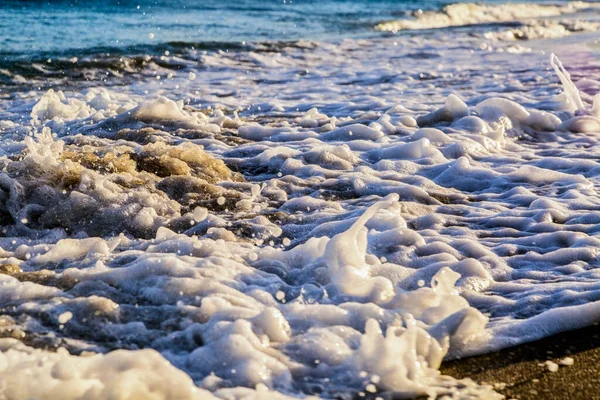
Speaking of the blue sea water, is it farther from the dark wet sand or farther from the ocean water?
the dark wet sand

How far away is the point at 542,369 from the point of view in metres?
2.46

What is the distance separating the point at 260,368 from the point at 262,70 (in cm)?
858

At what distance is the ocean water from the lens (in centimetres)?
236

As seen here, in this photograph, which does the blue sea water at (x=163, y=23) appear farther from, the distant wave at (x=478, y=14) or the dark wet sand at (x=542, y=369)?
the dark wet sand at (x=542, y=369)

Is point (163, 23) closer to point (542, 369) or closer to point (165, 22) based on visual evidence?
point (165, 22)

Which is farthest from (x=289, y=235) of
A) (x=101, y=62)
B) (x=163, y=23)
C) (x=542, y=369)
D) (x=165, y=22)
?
(x=165, y=22)

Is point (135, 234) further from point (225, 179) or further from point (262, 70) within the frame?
point (262, 70)

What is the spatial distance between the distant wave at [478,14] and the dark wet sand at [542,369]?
16622mm

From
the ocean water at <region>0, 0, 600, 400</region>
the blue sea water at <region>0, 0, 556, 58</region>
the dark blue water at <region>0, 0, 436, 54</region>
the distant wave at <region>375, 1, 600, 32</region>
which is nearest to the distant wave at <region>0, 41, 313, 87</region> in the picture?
the blue sea water at <region>0, 0, 556, 58</region>

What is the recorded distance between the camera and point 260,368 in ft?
7.61

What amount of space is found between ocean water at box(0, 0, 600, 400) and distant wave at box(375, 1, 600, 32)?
11971 mm

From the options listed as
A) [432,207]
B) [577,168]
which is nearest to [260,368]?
[432,207]

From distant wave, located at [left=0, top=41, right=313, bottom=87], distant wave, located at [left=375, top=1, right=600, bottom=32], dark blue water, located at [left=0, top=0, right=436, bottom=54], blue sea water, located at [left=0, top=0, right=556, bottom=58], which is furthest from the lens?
distant wave, located at [left=375, top=1, right=600, bottom=32]

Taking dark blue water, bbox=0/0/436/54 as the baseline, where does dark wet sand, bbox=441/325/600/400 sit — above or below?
above
